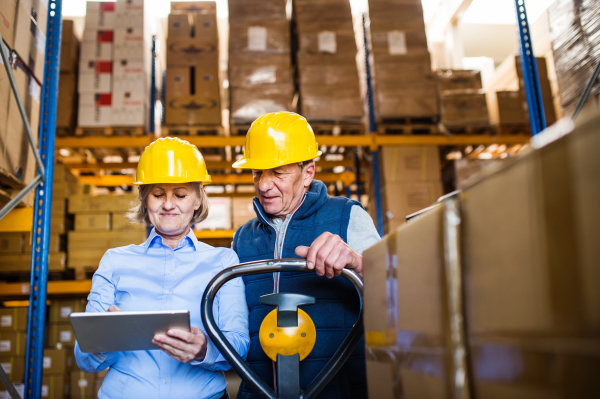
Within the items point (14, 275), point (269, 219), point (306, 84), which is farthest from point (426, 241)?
point (14, 275)

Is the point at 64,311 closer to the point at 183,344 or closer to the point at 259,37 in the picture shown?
the point at 259,37

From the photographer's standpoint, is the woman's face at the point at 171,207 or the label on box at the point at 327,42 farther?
the label on box at the point at 327,42

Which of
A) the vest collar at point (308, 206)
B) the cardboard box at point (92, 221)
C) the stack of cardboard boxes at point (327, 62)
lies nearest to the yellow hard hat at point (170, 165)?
the vest collar at point (308, 206)

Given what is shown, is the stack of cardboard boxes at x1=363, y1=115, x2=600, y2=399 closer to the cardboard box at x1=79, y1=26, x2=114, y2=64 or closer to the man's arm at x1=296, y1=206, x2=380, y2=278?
the man's arm at x1=296, y1=206, x2=380, y2=278

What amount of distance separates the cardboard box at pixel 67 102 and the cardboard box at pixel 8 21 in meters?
1.77

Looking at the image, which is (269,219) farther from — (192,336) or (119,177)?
(119,177)

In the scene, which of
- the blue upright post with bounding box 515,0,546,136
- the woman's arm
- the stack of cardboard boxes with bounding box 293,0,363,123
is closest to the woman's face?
the woman's arm

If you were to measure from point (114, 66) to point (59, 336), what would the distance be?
2926 millimetres

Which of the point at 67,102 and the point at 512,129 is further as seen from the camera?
the point at 512,129

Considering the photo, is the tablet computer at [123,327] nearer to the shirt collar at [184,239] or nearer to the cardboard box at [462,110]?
the shirt collar at [184,239]

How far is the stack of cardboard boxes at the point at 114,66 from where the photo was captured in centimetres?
425

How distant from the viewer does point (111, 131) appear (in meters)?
4.35

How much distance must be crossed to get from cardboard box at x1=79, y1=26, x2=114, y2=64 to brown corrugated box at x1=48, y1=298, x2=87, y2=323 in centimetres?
258

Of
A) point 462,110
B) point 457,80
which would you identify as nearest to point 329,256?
point 462,110
